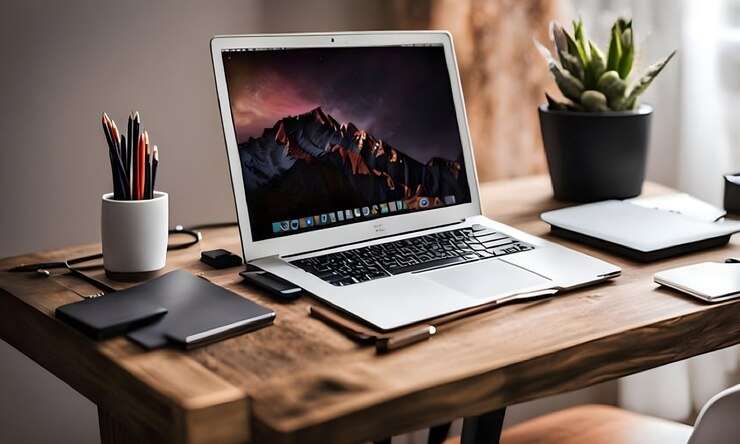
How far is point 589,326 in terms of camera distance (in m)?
1.04

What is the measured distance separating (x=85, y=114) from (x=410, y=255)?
67cm

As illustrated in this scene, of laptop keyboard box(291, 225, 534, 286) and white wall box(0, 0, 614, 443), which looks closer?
laptop keyboard box(291, 225, 534, 286)

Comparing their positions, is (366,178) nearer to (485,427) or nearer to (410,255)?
(410,255)

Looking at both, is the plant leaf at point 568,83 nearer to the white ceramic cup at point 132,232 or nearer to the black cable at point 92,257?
the black cable at point 92,257

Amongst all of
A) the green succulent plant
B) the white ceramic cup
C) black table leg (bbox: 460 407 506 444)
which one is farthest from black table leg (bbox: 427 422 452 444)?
the white ceramic cup

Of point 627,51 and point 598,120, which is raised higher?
point 627,51

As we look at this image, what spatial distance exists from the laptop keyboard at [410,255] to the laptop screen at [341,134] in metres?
0.06

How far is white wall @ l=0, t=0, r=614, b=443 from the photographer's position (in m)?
1.52

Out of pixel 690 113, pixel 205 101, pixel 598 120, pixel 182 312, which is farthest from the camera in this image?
pixel 690 113

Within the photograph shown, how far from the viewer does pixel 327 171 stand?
1327 mm

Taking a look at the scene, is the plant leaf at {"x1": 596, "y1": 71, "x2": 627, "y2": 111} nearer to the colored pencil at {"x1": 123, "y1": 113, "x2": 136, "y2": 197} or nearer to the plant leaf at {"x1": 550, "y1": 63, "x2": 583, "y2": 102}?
the plant leaf at {"x1": 550, "y1": 63, "x2": 583, "y2": 102}

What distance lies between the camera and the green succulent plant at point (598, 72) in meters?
1.58

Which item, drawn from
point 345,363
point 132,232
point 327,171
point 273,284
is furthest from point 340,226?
point 345,363

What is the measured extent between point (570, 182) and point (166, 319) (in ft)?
2.76
